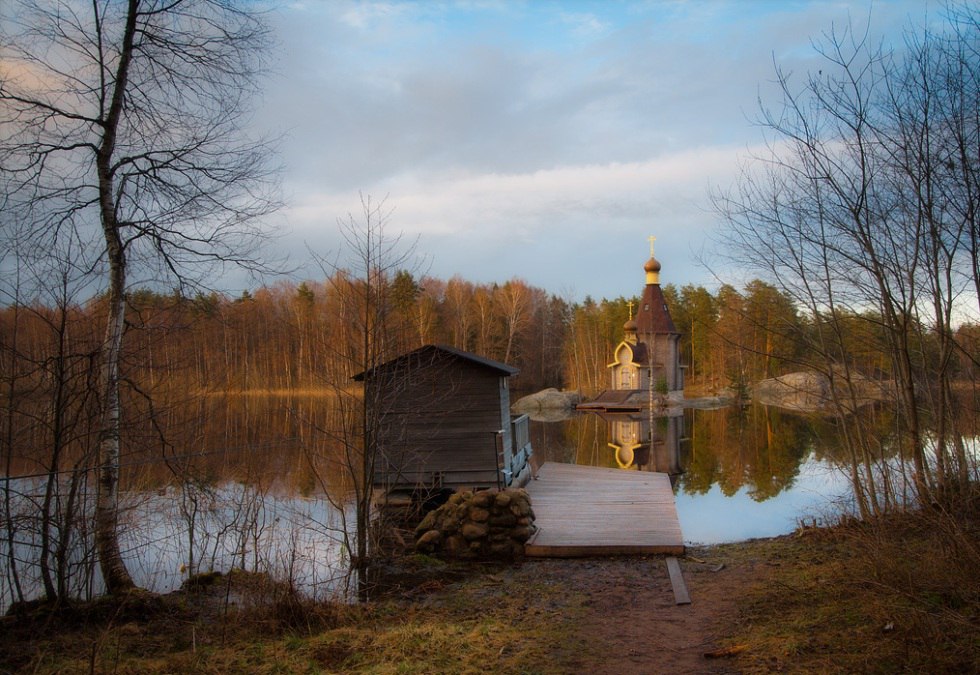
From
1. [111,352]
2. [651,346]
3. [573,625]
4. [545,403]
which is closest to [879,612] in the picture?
[573,625]

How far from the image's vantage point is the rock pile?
37.3 feet

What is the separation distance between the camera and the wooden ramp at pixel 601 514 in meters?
10.9

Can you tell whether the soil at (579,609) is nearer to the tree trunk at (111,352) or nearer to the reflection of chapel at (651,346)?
the tree trunk at (111,352)

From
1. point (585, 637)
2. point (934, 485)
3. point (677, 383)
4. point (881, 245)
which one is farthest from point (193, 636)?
point (677, 383)

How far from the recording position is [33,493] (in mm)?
6289

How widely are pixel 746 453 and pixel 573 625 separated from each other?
19.6 metres

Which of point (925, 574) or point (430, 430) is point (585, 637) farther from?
point (430, 430)

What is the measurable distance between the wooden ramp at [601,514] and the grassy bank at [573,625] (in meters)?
1.76

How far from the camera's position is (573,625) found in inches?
277

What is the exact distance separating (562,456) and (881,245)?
16.8 meters

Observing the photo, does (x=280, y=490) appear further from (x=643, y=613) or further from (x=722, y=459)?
(x=722, y=459)

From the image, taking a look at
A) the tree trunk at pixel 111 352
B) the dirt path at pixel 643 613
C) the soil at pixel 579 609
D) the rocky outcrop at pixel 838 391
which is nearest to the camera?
the dirt path at pixel 643 613

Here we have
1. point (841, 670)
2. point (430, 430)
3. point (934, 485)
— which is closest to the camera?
point (841, 670)

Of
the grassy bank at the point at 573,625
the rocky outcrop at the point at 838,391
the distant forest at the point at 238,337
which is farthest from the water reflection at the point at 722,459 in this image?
the grassy bank at the point at 573,625
